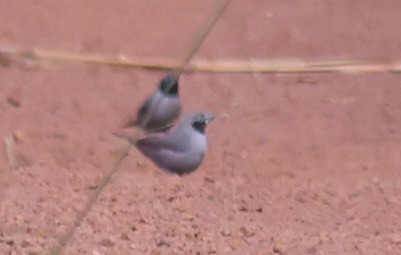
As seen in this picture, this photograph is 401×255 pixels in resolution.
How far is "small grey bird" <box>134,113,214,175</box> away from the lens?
15.9 ft

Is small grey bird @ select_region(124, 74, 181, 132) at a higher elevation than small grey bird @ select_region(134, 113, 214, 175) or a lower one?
lower

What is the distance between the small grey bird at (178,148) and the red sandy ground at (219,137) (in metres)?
0.07

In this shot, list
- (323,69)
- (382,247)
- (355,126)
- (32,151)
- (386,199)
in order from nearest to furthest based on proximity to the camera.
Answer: (382,247)
(386,199)
(32,151)
(355,126)
(323,69)

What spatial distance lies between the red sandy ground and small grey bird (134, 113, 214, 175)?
7 cm

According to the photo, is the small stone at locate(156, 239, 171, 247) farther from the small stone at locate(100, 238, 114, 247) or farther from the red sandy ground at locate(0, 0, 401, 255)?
the small stone at locate(100, 238, 114, 247)

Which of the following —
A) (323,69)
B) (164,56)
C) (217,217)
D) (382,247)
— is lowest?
(164,56)

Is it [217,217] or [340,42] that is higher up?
[217,217]

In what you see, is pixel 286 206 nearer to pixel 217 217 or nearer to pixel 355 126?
pixel 217 217

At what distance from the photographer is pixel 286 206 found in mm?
4453

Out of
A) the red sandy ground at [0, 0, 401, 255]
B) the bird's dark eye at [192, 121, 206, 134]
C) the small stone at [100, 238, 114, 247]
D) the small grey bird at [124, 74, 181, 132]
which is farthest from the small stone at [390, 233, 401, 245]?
the small grey bird at [124, 74, 181, 132]

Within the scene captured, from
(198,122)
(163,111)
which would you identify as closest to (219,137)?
(163,111)

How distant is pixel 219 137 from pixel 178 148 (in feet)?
2.74

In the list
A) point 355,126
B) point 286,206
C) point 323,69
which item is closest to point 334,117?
point 355,126

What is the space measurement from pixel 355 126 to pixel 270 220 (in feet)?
5.63
